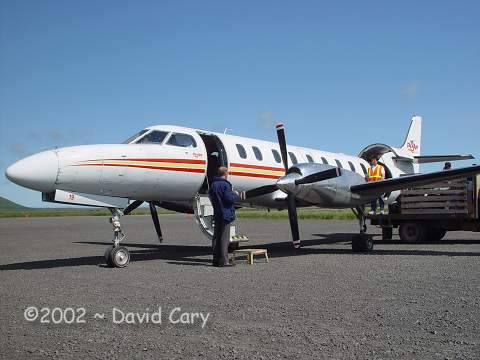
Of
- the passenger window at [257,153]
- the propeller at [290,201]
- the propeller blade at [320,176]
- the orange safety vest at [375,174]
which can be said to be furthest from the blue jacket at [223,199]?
the orange safety vest at [375,174]

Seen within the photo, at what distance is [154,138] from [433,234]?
11745mm

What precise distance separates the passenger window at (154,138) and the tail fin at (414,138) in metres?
17.9

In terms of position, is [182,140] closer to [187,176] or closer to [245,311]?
[187,176]

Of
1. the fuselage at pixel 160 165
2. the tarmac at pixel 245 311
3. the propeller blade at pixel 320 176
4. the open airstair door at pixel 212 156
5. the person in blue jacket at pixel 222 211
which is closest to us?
the tarmac at pixel 245 311

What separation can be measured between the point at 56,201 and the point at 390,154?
1533cm

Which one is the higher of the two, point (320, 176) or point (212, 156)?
point (212, 156)

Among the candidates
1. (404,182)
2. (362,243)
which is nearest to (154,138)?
(362,243)

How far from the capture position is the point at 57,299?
735 centimetres

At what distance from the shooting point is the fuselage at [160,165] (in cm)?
1063

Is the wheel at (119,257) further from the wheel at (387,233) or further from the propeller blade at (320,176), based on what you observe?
the wheel at (387,233)

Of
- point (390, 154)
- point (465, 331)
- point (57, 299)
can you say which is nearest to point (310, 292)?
point (465, 331)

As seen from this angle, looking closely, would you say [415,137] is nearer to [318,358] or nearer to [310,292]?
[310,292]

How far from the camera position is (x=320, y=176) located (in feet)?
44.4

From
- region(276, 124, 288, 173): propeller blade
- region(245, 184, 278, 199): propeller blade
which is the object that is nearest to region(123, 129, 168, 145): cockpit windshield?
region(245, 184, 278, 199): propeller blade
